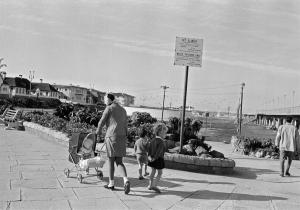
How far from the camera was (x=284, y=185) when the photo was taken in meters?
10.1

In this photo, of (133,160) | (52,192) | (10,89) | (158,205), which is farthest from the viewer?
(10,89)

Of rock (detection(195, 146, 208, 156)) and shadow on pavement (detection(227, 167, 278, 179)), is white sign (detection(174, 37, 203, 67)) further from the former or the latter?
shadow on pavement (detection(227, 167, 278, 179))

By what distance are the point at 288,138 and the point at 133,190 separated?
535 cm

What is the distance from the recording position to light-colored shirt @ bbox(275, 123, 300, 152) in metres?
11.6

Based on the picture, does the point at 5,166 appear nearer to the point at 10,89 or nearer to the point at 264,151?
the point at 264,151

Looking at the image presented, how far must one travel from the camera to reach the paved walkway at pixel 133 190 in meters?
6.86

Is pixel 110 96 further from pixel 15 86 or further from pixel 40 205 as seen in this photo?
pixel 15 86

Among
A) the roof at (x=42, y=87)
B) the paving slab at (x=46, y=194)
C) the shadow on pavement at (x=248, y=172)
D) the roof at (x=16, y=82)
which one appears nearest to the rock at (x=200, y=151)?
the shadow on pavement at (x=248, y=172)

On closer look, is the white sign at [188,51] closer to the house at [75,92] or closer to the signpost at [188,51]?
the signpost at [188,51]

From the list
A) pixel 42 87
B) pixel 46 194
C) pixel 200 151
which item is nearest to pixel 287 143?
pixel 200 151

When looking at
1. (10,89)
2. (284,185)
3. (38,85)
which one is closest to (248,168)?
(284,185)

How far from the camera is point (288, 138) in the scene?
11734mm

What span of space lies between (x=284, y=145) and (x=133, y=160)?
371 centimetres

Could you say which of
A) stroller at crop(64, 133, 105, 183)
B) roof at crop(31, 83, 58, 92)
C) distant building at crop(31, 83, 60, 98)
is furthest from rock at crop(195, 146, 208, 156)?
roof at crop(31, 83, 58, 92)
